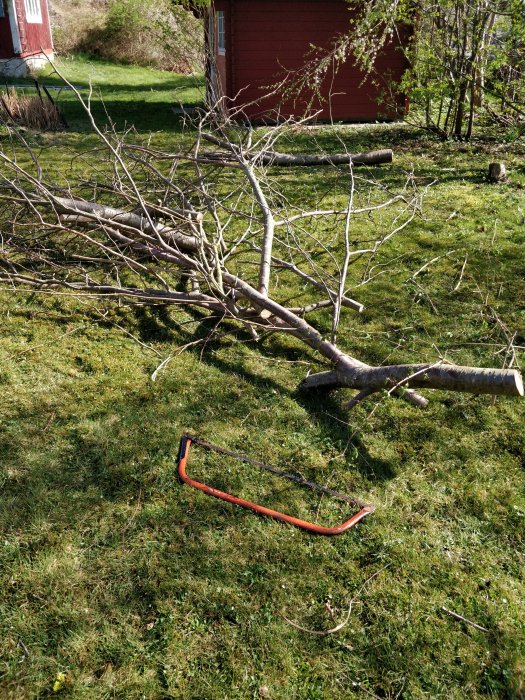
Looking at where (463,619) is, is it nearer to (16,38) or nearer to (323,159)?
(323,159)

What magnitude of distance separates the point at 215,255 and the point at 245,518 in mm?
2098

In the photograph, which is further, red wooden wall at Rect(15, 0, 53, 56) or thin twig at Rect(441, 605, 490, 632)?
red wooden wall at Rect(15, 0, 53, 56)

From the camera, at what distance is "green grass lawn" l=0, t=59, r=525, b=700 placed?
8.09ft

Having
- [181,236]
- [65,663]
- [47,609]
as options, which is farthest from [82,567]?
[181,236]

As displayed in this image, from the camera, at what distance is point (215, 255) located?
4.53 metres

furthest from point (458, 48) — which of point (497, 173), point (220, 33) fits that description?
point (220, 33)

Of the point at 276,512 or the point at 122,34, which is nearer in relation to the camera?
the point at 276,512

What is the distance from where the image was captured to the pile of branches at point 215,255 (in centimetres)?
399

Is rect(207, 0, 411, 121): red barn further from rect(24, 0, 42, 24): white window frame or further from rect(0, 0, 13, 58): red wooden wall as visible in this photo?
rect(24, 0, 42, 24): white window frame

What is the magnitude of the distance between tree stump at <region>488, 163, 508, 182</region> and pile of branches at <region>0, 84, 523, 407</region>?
1.72m

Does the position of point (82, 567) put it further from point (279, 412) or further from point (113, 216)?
point (113, 216)

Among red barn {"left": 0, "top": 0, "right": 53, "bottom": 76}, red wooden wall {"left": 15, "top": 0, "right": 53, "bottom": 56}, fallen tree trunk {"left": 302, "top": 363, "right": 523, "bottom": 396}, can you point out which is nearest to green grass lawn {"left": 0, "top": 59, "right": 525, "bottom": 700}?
fallen tree trunk {"left": 302, "top": 363, "right": 523, "bottom": 396}

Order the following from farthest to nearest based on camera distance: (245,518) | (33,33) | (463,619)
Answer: (33,33), (245,518), (463,619)

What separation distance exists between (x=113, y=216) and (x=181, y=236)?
64 centimetres
